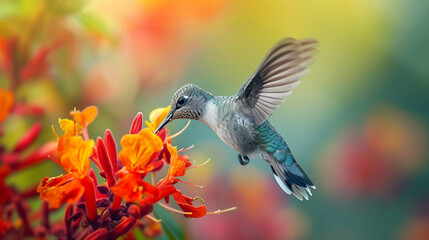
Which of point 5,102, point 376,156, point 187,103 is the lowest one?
point 376,156

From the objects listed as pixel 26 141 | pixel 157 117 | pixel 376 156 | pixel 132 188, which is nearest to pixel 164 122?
pixel 157 117

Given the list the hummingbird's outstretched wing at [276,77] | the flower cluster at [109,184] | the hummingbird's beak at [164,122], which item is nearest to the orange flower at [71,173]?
the flower cluster at [109,184]

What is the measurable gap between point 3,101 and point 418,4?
65.9 inches

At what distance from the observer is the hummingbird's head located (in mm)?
631

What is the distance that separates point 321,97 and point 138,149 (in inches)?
56.1

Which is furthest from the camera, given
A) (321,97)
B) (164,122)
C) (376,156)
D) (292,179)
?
(321,97)

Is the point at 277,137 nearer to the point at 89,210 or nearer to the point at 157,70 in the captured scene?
the point at 89,210

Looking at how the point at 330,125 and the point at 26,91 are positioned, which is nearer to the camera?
the point at 26,91

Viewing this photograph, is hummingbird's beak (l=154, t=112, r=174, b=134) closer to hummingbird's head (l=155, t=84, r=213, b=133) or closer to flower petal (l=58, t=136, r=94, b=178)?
hummingbird's head (l=155, t=84, r=213, b=133)

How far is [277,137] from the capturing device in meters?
0.77

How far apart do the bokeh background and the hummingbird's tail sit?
0.69 m

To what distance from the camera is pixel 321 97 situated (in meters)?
1.86

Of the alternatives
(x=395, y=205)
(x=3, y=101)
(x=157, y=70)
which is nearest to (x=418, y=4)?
(x=395, y=205)

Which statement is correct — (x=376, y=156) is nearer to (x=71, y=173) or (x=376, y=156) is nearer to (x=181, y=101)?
(x=181, y=101)
